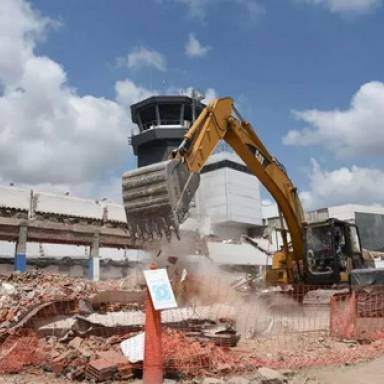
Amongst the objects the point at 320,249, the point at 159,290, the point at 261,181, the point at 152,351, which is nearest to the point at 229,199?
the point at 320,249

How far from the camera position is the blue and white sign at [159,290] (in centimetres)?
577

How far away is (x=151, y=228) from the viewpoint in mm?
11750

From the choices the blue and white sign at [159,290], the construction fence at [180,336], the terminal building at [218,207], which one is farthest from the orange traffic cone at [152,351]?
the terminal building at [218,207]

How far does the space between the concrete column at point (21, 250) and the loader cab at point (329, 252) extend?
2768cm

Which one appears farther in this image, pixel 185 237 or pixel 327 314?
pixel 185 237

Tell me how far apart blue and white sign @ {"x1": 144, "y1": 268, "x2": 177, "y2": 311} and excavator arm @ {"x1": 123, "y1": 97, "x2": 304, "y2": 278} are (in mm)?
5217

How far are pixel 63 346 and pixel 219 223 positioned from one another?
201 feet

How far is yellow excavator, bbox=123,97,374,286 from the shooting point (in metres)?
11.5

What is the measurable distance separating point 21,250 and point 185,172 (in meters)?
29.8

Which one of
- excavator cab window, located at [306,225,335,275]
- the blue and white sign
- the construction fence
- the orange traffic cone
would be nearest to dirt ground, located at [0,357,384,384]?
the construction fence

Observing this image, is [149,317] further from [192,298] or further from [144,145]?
[144,145]

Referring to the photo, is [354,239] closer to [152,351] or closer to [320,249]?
[320,249]

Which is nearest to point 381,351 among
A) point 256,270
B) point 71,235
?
point 71,235

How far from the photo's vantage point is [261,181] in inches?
610
